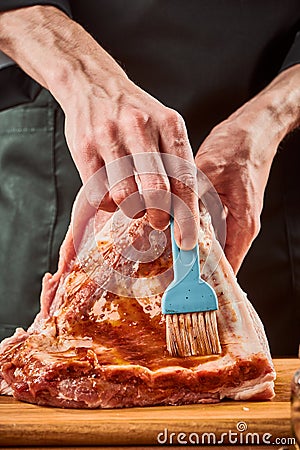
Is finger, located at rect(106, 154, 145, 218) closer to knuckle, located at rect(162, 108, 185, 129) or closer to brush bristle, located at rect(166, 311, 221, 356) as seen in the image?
knuckle, located at rect(162, 108, 185, 129)

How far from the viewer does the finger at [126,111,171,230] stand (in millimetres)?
1856

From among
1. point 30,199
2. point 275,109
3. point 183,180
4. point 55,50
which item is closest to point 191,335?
point 183,180

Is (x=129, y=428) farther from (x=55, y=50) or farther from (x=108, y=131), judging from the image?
(x=55, y=50)

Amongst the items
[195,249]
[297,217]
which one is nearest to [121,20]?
[297,217]

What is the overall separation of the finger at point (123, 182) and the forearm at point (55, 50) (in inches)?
8.5

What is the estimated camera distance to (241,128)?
2.46m

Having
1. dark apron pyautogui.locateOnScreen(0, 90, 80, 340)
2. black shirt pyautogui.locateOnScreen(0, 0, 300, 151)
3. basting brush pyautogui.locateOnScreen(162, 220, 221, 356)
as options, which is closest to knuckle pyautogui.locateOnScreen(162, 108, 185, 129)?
basting brush pyautogui.locateOnScreen(162, 220, 221, 356)

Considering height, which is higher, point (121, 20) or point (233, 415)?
point (121, 20)

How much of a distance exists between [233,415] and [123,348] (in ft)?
1.10

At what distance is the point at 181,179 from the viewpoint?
190 cm

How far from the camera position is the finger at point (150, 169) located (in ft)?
6.09

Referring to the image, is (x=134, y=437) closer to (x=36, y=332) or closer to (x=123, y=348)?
(x=123, y=348)

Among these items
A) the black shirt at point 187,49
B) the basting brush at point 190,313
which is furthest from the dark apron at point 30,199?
the basting brush at point 190,313

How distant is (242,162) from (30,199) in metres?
0.82
